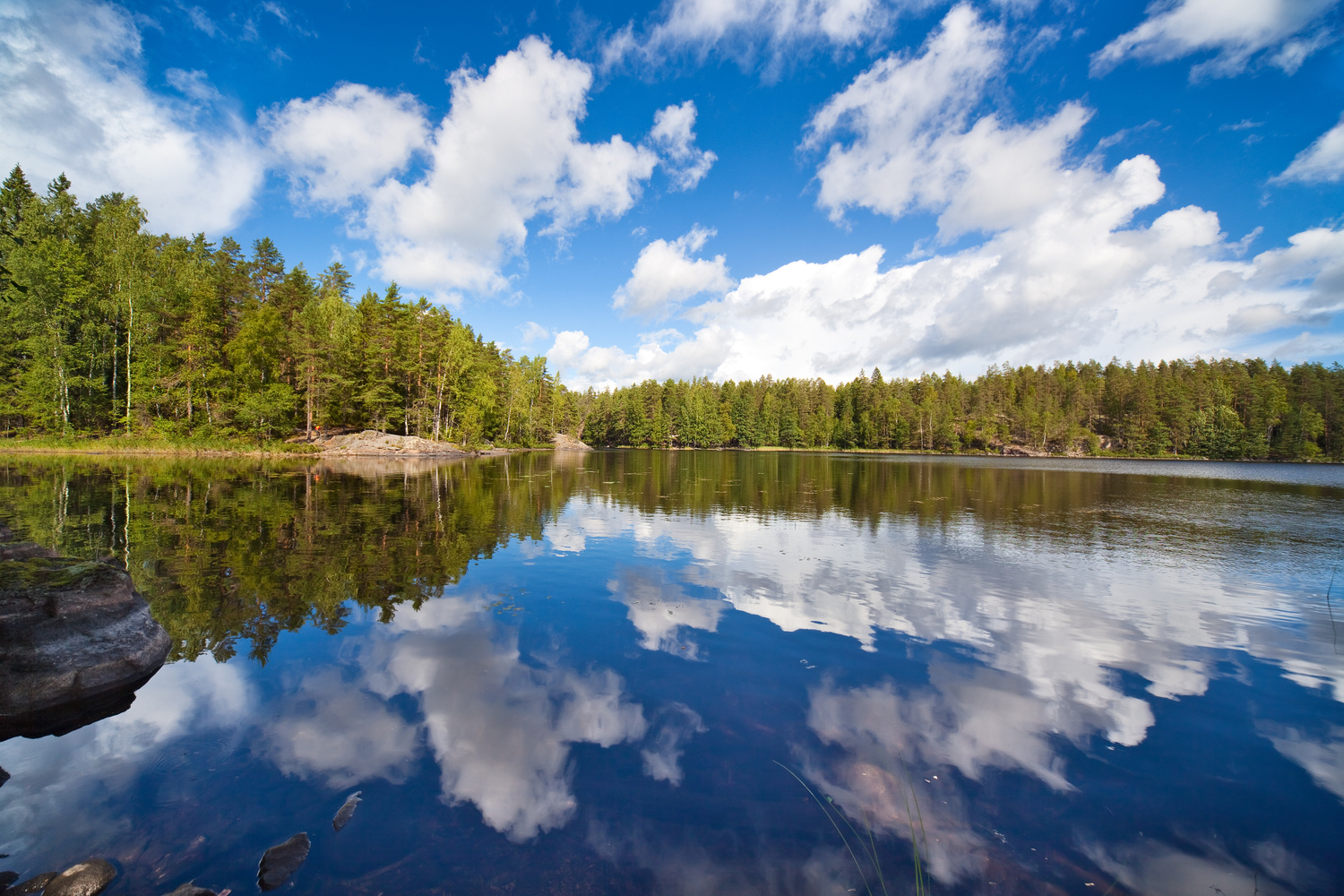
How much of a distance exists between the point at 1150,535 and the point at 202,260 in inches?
3499

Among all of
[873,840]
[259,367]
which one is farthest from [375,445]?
[873,840]

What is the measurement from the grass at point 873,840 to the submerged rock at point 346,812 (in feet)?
15.9

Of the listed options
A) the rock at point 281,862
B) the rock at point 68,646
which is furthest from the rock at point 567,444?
the rock at point 281,862

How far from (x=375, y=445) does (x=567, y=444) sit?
187ft

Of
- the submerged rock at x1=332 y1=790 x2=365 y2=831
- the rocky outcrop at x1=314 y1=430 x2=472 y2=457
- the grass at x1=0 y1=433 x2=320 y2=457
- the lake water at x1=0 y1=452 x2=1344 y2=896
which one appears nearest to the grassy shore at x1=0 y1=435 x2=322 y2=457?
the grass at x1=0 y1=433 x2=320 y2=457

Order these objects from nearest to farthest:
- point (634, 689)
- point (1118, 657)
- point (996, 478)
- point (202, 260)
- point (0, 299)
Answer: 1. point (634, 689)
2. point (1118, 657)
3. point (0, 299)
4. point (996, 478)
5. point (202, 260)

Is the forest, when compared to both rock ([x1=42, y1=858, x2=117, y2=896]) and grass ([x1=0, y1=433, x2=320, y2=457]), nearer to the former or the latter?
grass ([x1=0, y1=433, x2=320, y2=457])

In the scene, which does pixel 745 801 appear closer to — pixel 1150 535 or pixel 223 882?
pixel 223 882

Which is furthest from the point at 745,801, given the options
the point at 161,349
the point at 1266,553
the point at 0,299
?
the point at 0,299

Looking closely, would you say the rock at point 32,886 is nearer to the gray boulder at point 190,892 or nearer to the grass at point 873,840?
the gray boulder at point 190,892

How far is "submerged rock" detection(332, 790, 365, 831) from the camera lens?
5180mm

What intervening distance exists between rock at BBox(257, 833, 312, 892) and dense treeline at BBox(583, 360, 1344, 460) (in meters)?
135

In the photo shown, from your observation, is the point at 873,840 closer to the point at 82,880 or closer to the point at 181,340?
the point at 82,880

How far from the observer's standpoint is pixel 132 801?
537 cm
